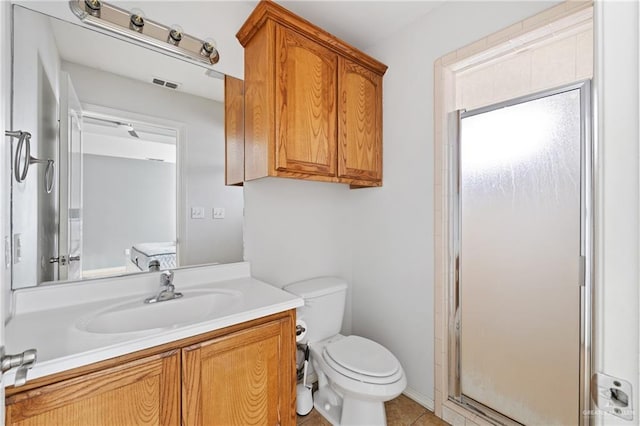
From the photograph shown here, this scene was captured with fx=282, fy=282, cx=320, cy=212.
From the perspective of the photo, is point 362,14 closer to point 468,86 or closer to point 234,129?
point 468,86

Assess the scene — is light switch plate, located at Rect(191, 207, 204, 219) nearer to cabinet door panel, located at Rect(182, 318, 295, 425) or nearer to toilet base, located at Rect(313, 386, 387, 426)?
cabinet door panel, located at Rect(182, 318, 295, 425)

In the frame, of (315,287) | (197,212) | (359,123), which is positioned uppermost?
(359,123)

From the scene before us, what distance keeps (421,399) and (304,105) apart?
1886mm

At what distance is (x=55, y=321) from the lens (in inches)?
39.3

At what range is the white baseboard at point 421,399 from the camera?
66.5 inches

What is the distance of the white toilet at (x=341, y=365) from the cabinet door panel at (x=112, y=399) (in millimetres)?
805

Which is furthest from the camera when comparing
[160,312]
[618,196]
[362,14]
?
[362,14]

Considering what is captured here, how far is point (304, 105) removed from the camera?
5.02 feet

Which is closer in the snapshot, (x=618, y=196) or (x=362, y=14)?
(x=618, y=196)

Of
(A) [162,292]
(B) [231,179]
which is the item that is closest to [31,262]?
(A) [162,292]

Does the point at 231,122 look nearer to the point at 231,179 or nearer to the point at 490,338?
the point at 231,179

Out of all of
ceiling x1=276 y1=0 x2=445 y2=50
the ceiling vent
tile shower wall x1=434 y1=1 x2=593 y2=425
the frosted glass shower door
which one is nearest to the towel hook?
the ceiling vent

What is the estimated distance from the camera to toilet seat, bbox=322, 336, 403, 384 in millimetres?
1378

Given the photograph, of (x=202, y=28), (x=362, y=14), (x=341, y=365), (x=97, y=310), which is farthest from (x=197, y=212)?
(x=362, y=14)
